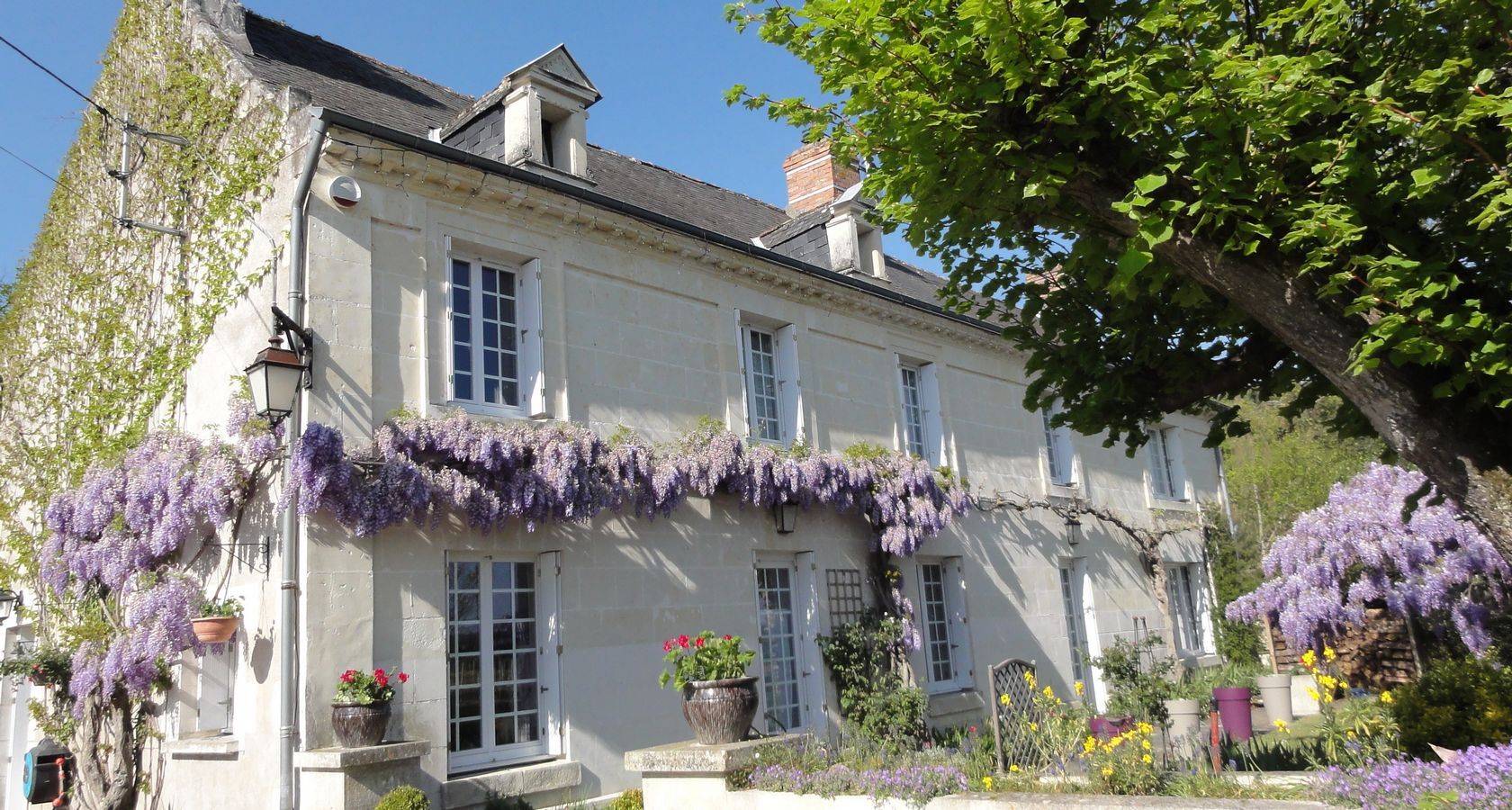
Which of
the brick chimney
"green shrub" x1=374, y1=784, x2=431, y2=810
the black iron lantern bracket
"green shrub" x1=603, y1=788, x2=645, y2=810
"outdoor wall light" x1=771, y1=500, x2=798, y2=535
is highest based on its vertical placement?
the brick chimney

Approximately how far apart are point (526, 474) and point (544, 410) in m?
0.79

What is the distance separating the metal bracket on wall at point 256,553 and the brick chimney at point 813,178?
32.2ft

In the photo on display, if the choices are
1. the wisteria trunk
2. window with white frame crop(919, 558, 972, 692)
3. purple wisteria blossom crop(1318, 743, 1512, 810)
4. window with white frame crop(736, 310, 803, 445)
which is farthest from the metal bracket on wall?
window with white frame crop(919, 558, 972, 692)

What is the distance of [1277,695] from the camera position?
40.5 feet

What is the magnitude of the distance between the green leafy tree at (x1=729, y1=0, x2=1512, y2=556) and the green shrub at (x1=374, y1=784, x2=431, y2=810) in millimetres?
4848

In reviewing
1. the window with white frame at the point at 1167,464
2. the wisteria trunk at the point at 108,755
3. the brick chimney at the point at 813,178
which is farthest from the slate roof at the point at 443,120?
the window with white frame at the point at 1167,464

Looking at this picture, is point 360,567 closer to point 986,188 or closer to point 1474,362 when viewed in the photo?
point 986,188

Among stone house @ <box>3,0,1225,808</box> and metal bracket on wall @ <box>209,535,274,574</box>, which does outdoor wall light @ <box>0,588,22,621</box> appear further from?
metal bracket on wall @ <box>209,535,274,574</box>

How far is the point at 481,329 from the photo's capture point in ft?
29.4

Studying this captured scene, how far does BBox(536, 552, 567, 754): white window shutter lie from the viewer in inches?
332

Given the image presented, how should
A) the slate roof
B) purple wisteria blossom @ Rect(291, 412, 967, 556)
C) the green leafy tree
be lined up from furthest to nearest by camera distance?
the slate roof, purple wisteria blossom @ Rect(291, 412, 967, 556), the green leafy tree

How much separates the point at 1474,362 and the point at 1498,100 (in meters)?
1.11

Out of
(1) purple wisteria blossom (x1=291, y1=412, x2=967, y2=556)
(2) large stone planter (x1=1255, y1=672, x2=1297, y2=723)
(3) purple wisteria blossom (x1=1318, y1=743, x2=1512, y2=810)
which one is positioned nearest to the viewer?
(3) purple wisteria blossom (x1=1318, y1=743, x2=1512, y2=810)

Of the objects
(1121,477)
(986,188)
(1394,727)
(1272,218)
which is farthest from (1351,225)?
(1121,477)
